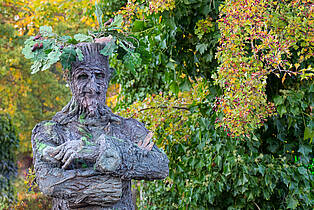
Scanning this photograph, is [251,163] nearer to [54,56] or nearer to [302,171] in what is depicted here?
[302,171]

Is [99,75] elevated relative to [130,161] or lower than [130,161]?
elevated

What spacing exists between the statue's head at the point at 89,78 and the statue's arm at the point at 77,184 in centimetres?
38

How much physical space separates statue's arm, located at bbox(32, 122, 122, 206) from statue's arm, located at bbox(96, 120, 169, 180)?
70 mm

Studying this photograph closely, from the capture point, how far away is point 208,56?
404 cm

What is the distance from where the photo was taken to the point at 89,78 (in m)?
2.35

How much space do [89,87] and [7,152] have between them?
7.64m

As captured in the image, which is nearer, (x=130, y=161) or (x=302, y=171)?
(x=130, y=161)

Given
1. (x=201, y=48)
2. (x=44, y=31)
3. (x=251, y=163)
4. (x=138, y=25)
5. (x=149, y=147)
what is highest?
(x=138, y=25)

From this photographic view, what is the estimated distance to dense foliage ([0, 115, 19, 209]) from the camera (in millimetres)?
8695

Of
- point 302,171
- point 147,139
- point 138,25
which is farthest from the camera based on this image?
point 138,25

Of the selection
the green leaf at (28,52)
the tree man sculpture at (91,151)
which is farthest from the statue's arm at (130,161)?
the green leaf at (28,52)

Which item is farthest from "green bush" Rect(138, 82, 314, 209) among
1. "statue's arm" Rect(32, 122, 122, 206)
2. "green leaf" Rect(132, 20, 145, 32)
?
"statue's arm" Rect(32, 122, 122, 206)

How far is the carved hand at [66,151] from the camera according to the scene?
2110 millimetres

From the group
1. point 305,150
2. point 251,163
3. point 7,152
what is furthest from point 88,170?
point 7,152
